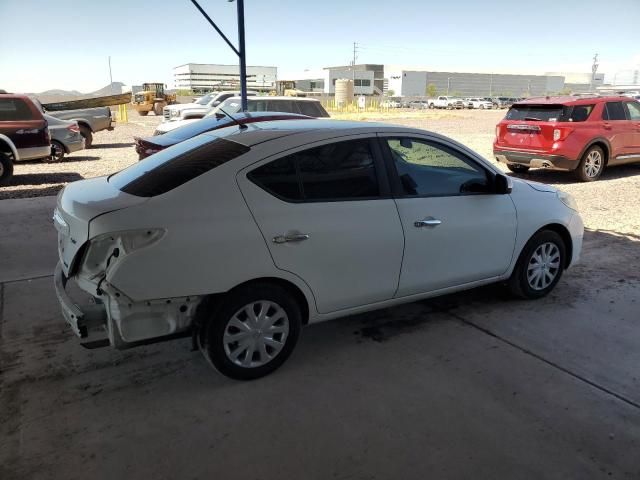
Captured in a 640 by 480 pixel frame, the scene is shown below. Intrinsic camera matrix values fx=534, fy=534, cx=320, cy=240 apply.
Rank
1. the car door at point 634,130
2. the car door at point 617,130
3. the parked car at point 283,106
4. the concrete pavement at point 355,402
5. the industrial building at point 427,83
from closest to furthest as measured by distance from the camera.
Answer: the concrete pavement at point 355,402, the car door at point 617,130, the car door at point 634,130, the parked car at point 283,106, the industrial building at point 427,83

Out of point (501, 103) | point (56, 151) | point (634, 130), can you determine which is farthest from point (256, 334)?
point (501, 103)

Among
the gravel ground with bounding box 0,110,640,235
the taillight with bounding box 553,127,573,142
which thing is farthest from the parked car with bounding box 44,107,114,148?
the taillight with bounding box 553,127,573,142

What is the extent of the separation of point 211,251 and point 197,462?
1149 millimetres

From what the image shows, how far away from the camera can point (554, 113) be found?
10711 mm

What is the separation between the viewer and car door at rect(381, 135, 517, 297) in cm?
394

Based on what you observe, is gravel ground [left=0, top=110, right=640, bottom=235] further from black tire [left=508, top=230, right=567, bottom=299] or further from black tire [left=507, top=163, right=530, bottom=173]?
black tire [left=508, top=230, right=567, bottom=299]

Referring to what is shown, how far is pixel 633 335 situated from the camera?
13.8ft

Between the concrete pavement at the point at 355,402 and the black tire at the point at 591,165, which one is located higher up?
the black tire at the point at 591,165

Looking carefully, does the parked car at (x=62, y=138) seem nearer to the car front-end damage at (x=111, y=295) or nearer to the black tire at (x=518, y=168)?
the black tire at (x=518, y=168)

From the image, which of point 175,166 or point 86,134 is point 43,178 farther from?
point 175,166

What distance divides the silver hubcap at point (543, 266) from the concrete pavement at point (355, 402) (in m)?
0.29

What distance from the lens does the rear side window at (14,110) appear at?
1111 cm

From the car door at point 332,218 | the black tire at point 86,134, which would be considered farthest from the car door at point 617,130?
the black tire at point 86,134

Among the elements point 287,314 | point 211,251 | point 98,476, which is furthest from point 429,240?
point 98,476
